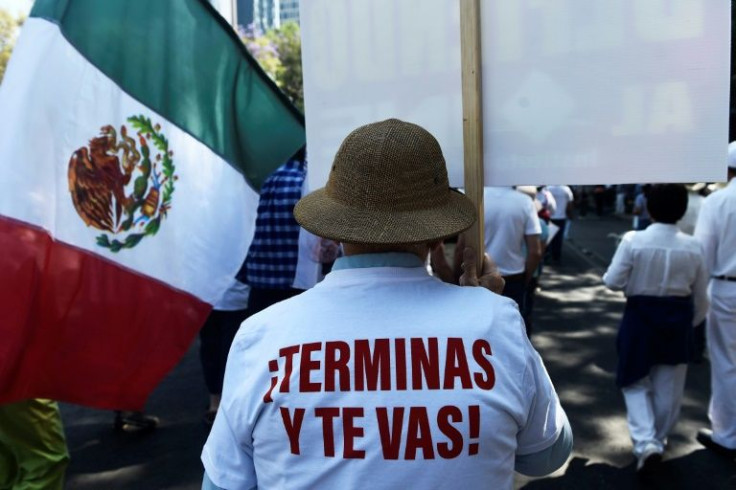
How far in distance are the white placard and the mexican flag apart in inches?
48.2

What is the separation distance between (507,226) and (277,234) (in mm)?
1846

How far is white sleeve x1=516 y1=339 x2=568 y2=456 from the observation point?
1403 millimetres

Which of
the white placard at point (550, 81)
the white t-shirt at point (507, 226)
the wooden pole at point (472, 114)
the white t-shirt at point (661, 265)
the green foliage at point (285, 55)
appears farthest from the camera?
the green foliage at point (285, 55)

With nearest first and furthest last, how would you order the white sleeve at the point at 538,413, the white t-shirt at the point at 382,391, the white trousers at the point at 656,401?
the white t-shirt at the point at 382,391
the white sleeve at the point at 538,413
the white trousers at the point at 656,401

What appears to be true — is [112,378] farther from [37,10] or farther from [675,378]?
[675,378]

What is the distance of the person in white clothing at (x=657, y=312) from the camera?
12.8 feet

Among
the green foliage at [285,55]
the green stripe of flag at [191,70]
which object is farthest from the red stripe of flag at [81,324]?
the green foliage at [285,55]

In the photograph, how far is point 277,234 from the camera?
3922 millimetres

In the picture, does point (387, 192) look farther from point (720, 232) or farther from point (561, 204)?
point (561, 204)

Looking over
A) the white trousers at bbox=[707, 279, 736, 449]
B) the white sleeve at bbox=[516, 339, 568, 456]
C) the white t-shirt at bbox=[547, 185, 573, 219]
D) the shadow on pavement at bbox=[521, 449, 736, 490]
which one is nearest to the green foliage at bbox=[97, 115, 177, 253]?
the white sleeve at bbox=[516, 339, 568, 456]

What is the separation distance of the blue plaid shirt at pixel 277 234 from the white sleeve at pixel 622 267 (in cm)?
187

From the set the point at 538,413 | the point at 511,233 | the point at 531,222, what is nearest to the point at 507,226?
the point at 511,233

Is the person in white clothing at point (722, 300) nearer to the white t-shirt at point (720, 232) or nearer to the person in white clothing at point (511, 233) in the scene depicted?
the white t-shirt at point (720, 232)

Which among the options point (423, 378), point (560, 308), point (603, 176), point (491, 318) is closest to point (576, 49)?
point (603, 176)
